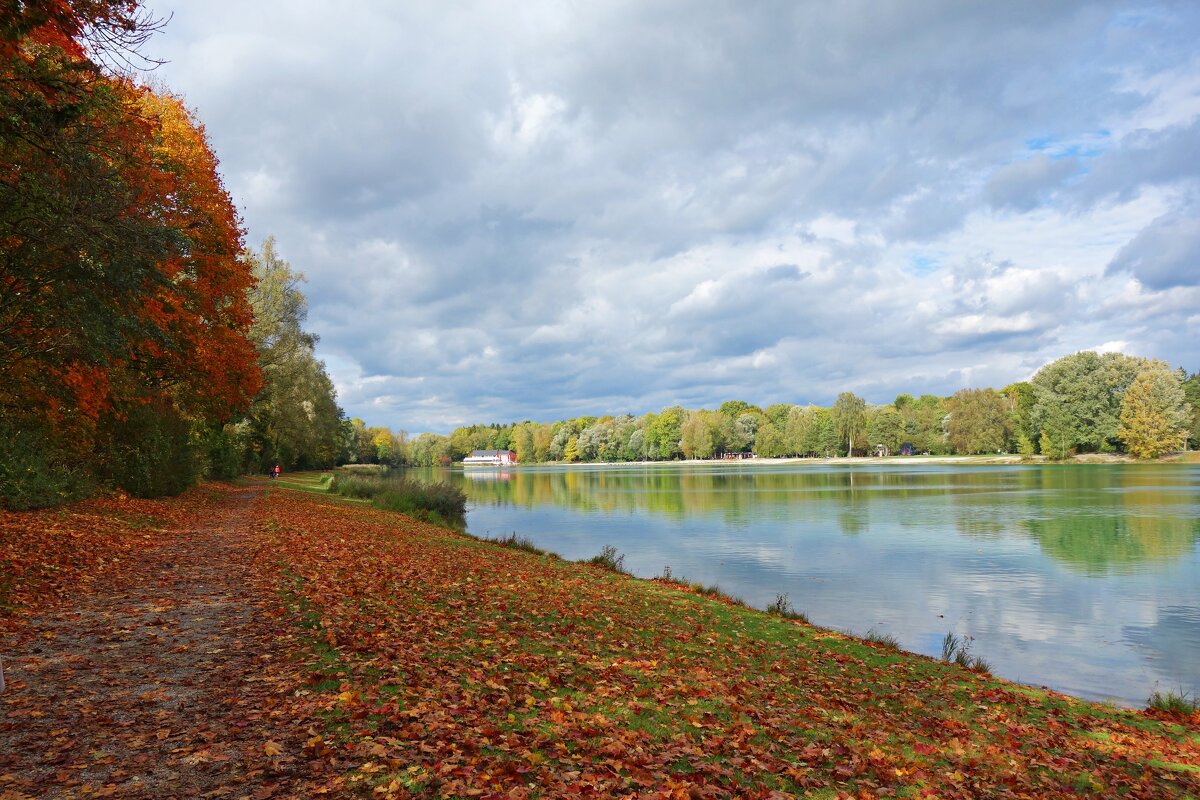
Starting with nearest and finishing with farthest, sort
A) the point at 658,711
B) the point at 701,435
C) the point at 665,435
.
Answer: the point at 658,711, the point at 701,435, the point at 665,435

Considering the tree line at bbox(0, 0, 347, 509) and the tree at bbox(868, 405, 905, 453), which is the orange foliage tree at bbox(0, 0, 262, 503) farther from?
the tree at bbox(868, 405, 905, 453)

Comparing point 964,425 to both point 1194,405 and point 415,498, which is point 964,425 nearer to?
point 1194,405

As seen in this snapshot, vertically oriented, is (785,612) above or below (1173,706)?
above

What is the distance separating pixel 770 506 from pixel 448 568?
2883 centimetres

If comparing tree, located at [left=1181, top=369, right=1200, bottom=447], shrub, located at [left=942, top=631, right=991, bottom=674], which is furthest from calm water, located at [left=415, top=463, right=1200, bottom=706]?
tree, located at [left=1181, top=369, right=1200, bottom=447]

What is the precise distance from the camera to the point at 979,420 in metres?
112

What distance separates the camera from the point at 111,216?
32.4 feet

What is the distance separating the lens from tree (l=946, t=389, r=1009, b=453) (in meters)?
111

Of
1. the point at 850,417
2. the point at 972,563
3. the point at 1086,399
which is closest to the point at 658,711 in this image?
the point at 972,563

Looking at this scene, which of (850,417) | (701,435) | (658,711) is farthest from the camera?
(701,435)

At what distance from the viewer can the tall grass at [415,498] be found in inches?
1230

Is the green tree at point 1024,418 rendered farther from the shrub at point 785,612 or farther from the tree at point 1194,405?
the shrub at point 785,612

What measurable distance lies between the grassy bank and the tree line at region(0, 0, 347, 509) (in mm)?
5789

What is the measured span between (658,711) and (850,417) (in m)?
142
